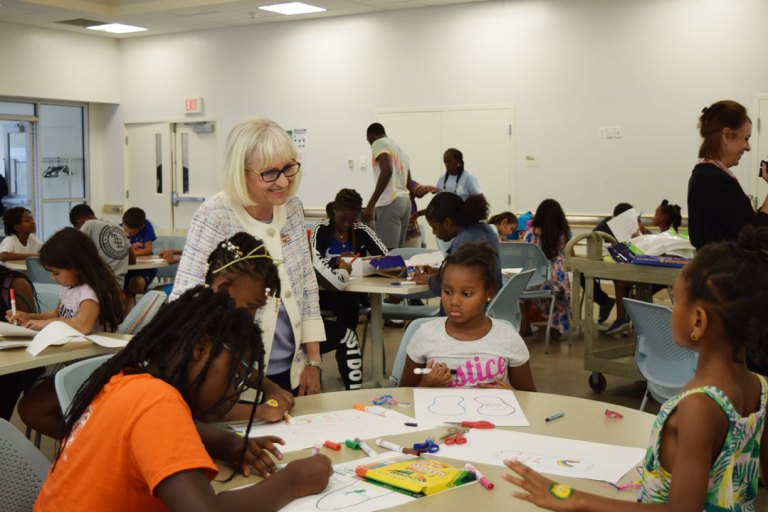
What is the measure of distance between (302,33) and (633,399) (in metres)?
8.08

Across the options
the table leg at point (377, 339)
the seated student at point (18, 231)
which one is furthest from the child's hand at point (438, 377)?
the seated student at point (18, 231)

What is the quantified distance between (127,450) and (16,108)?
12.5 m

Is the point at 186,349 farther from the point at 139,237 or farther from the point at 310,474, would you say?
the point at 139,237

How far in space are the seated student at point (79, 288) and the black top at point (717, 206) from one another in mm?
2646

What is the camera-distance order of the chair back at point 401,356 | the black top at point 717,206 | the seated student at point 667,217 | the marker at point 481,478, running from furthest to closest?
the seated student at point 667,217 < the black top at point 717,206 < the chair back at point 401,356 < the marker at point 481,478

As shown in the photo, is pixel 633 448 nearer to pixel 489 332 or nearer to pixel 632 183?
pixel 489 332

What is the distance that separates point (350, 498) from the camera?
170 cm

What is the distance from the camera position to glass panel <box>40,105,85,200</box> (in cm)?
1300

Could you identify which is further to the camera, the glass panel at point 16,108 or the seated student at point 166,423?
the glass panel at point 16,108

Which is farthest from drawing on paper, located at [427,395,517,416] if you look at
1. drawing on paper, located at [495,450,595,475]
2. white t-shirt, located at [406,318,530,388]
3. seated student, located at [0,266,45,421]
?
seated student, located at [0,266,45,421]

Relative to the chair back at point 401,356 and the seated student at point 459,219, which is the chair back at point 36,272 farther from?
the chair back at point 401,356

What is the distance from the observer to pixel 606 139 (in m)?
9.73

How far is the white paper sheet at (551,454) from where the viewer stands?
1.89 metres

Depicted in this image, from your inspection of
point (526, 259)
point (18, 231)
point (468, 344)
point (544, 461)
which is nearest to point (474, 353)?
point (468, 344)
